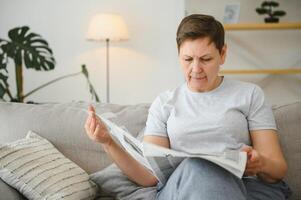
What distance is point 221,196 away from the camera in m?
1.05

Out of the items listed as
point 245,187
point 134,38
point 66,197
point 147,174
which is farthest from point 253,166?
point 134,38

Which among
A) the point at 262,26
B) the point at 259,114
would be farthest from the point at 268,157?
the point at 262,26

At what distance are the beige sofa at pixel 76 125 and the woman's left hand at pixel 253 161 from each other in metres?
0.40

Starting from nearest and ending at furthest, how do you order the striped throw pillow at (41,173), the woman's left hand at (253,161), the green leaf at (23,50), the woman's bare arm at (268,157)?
the woman's left hand at (253,161) → the woman's bare arm at (268,157) → the striped throw pillow at (41,173) → the green leaf at (23,50)

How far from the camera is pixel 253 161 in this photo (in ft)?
3.83

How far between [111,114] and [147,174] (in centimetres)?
36

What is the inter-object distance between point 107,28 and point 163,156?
75.1 inches

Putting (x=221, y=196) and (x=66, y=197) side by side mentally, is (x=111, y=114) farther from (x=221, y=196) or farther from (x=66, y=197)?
(x=221, y=196)

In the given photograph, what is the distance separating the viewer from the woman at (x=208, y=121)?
1.30 meters

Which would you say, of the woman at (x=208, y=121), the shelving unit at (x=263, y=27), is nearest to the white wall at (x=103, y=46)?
the shelving unit at (x=263, y=27)

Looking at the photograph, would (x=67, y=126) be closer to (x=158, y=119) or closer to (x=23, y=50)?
(x=158, y=119)

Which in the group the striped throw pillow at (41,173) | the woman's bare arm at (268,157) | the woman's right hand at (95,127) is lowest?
the striped throw pillow at (41,173)

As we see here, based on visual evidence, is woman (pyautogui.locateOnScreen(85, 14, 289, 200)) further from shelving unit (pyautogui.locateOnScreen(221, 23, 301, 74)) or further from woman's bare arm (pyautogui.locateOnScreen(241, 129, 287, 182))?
shelving unit (pyautogui.locateOnScreen(221, 23, 301, 74))

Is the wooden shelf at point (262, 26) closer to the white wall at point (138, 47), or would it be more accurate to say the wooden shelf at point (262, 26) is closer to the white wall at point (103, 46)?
the white wall at point (138, 47)
